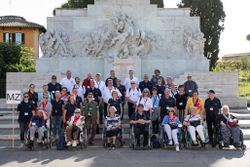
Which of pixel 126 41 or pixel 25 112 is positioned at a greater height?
pixel 126 41

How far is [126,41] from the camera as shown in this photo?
22344 millimetres

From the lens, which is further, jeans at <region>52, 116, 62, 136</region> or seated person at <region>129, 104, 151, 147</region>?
jeans at <region>52, 116, 62, 136</region>

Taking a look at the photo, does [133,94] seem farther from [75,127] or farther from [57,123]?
[57,123]

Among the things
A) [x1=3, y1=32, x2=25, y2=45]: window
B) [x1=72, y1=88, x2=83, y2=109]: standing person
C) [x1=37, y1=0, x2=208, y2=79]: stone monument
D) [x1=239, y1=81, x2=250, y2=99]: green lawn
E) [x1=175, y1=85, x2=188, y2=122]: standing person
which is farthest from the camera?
[x1=3, y1=32, x2=25, y2=45]: window

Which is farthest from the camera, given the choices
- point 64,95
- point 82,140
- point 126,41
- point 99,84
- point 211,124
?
point 126,41

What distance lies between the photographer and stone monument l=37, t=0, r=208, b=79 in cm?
2264

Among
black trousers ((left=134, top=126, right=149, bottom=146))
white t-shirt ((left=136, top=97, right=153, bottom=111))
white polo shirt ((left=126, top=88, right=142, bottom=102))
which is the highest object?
white polo shirt ((left=126, top=88, right=142, bottom=102))

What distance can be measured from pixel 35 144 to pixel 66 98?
170 centimetres

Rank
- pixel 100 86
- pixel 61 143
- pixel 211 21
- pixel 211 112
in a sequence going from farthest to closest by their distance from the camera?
pixel 211 21, pixel 100 86, pixel 211 112, pixel 61 143

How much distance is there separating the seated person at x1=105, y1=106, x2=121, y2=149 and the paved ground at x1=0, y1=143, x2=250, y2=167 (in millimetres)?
447

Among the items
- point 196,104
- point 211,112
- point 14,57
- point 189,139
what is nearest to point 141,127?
point 189,139

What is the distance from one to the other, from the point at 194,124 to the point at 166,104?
42.3 inches

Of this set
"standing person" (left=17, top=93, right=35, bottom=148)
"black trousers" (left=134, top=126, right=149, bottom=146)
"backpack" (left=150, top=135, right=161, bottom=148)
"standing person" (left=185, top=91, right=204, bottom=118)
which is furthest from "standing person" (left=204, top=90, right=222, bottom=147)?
"standing person" (left=17, top=93, right=35, bottom=148)

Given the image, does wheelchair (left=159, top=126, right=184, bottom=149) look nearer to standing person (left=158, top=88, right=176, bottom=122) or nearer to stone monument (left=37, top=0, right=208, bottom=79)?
standing person (left=158, top=88, right=176, bottom=122)
